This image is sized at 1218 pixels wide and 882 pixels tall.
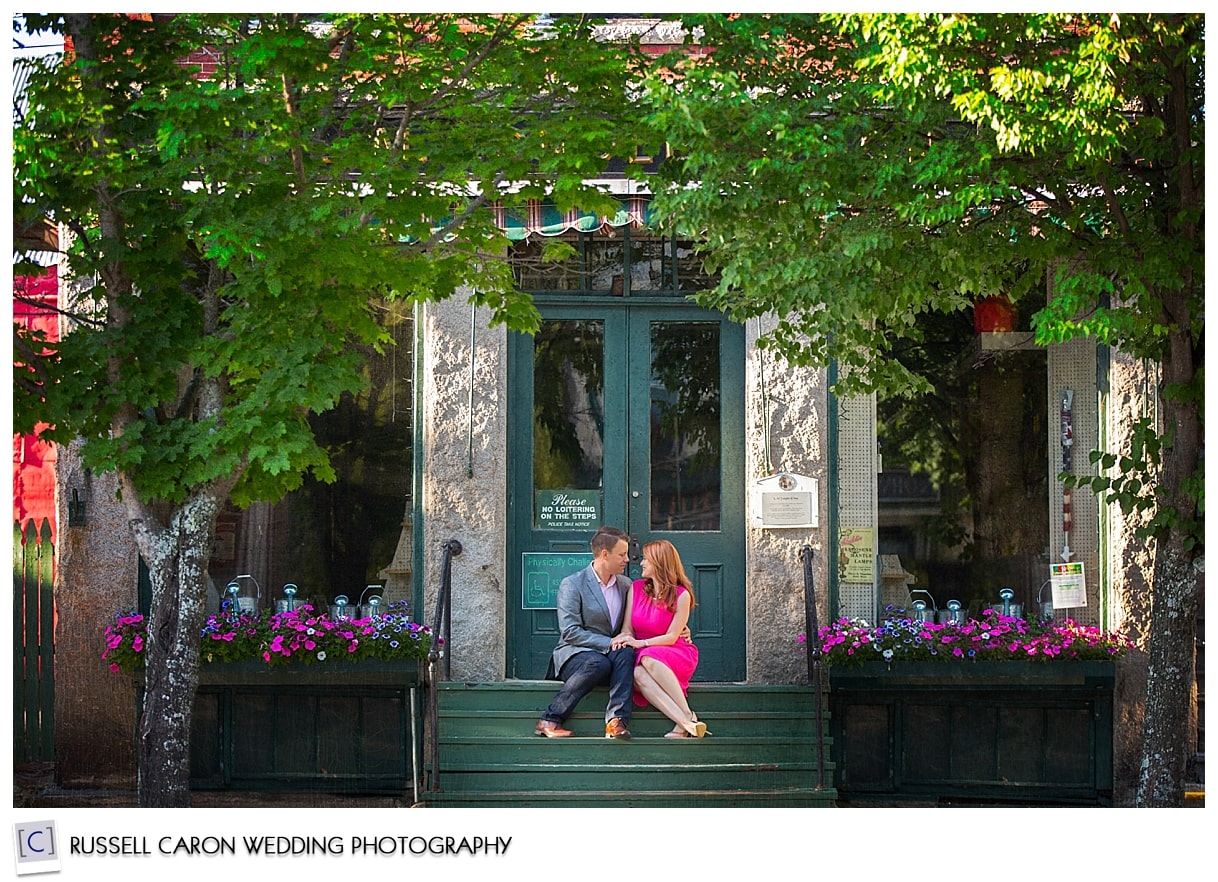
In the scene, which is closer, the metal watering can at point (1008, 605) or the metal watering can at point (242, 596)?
the metal watering can at point (242, 596)

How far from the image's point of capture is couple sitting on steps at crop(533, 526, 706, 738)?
8789 millimetres

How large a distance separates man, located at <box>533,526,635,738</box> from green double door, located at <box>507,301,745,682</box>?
3.90 ft

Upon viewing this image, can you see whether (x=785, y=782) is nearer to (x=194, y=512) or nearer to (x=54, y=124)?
(x=194, y=512)

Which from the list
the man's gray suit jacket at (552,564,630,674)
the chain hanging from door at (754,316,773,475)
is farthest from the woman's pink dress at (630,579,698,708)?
the chain hanging from door at (754,316,773,475)

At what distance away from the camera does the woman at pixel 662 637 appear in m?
8.83

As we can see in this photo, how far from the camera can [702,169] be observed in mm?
7434

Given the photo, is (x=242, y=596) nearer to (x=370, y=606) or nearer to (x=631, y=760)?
(x=370, y=606)

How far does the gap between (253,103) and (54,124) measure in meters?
1.03

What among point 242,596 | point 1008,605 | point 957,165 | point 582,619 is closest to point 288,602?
point 242,596

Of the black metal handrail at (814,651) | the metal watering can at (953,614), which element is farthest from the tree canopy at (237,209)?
the metal watering can at (953,614)

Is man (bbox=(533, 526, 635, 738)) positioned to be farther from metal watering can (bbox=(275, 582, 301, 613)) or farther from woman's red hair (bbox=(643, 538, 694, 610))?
metal watering can (bbox=(275, 582, 301, 613))

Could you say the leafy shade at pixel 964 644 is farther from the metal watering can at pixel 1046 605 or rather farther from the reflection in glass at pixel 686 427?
the reflection in glass at pixel 686 427

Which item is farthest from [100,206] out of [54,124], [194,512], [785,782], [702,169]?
[785,782]

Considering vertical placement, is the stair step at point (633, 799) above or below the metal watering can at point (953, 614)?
below
